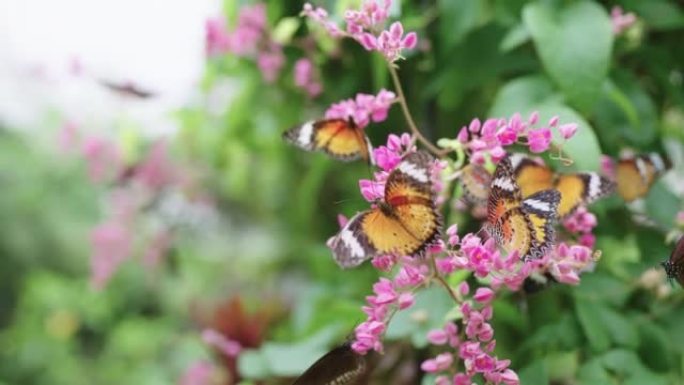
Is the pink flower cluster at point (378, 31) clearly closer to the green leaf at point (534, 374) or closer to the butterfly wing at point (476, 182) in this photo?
the butterfly wing at point (476, 182)

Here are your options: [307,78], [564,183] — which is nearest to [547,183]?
[564,183]

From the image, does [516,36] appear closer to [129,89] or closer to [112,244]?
[129,89]

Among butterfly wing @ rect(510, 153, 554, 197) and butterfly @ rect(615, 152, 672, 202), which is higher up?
butterfly wing @ rect(510, 153, 554, 197)

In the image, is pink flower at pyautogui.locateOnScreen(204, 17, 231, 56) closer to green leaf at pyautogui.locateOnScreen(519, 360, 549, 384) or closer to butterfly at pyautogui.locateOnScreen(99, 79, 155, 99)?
butterfly at pyautogui.locateOnScreen(99, 79, 155, 99)

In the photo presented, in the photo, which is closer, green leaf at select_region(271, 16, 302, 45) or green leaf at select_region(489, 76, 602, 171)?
green leaf at select_region(489, 76, 602, 171)

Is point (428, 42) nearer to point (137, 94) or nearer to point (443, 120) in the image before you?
point (443, 120)

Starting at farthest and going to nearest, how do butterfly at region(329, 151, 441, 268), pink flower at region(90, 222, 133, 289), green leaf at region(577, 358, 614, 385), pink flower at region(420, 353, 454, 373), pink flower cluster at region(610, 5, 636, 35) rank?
Answer: pink flower at region(90, 222, 133, 289) < pink flower cluster at region(610, 5, 636, 35) < green leaf at region(577, 358, 614, 385) < pink flower at region(420, 353, 454, 373) < butterfly at region(329, 151, 441, 268)

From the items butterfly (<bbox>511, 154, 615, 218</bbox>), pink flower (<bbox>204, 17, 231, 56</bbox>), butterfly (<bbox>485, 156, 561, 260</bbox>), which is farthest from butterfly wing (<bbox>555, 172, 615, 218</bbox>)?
pink flower (<bbox>204, 17, 231, 56</bbox>)
